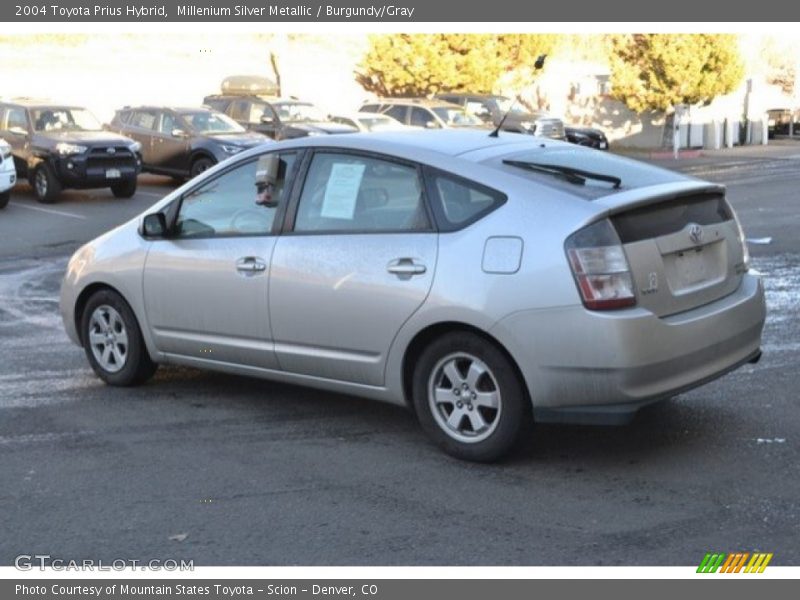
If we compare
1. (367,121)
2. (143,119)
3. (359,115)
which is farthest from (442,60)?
(143,119)

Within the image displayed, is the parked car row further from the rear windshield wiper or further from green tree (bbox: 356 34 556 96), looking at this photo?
the rear windshield wiper

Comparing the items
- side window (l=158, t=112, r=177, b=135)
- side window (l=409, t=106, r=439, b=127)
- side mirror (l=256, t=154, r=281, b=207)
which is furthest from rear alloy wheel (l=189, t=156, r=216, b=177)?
side mirror (l=256, t=154, r=281, b=207)

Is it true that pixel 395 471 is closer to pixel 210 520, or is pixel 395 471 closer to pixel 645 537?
pixel 210 520

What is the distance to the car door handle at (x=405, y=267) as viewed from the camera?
609cm

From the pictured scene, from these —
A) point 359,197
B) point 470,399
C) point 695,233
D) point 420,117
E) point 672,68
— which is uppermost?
point 672,68

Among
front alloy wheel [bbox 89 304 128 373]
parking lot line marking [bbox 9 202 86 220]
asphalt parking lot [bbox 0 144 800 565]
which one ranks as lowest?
parking lot line marking [bbox 9 202 86 220]

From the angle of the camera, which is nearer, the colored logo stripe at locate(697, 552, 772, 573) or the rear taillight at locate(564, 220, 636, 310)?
the colored logo stripe at locate(697, 552, 772, 573)

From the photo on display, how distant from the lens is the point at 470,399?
6.00 metres

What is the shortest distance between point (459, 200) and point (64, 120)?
1771 centimetres

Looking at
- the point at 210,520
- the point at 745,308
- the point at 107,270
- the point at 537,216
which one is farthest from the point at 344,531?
the point at 107,270

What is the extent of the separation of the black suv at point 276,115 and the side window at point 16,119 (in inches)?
228

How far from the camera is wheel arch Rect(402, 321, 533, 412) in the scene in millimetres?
5852

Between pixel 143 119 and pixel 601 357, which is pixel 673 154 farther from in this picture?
pixel 601 357

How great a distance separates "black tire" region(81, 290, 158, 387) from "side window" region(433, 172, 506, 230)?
236 cm
